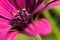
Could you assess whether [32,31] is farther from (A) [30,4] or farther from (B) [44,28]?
(A) [30,4]

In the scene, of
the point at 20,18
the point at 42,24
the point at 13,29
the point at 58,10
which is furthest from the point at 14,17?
the point at 58,10

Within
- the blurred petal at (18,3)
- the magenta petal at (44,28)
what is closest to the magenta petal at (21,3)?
the blurred petal at (18,3)

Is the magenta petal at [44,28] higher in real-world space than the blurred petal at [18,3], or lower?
higher

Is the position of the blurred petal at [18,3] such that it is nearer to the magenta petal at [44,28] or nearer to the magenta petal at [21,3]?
the magenta petal at [21,3]

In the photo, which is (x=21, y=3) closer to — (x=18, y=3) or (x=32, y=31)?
(x=18, y=3)

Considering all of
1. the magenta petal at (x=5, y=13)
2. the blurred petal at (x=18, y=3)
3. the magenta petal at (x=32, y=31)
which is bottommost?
the magenta petal at (x=5, y=13)

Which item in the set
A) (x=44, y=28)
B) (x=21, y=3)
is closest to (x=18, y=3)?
(x=21, y=3)

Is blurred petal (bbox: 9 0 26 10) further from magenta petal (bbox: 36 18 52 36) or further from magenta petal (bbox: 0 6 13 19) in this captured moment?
magenta petal (bbox: 36 18 52 36)

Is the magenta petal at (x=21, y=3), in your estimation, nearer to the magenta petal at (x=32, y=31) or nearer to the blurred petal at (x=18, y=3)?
the blurred petal at (x=18, y=3)

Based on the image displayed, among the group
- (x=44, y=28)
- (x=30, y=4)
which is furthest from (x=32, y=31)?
(x=30, y=4)

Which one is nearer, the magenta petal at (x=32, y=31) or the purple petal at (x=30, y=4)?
the magenta petal at (x=32, y=31)

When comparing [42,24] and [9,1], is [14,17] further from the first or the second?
[42,24]

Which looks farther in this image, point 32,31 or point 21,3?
point 21,3
